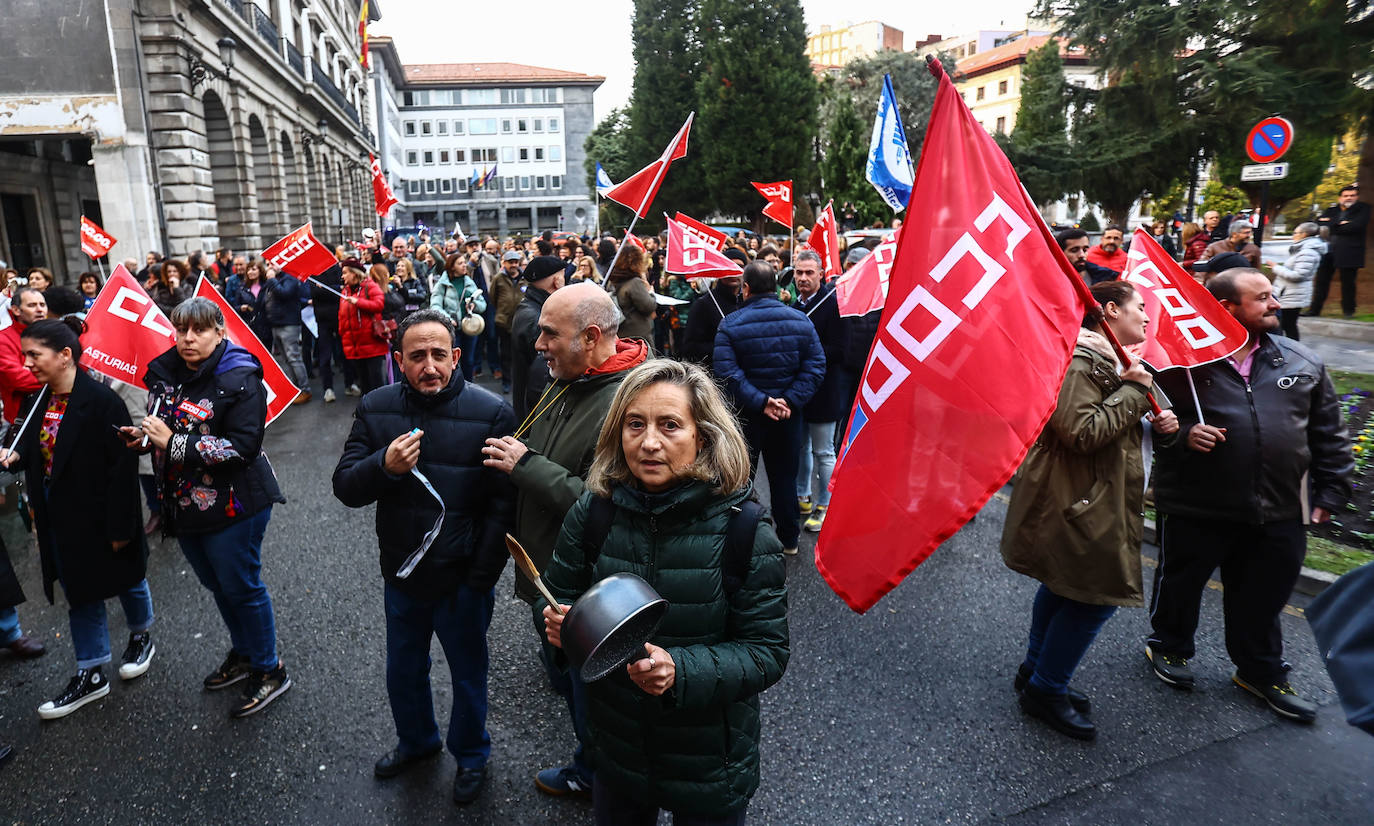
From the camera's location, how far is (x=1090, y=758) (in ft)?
11.1

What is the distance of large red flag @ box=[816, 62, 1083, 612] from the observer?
2004mm

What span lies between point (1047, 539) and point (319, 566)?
446cm

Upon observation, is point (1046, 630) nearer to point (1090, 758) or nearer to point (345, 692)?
point (1090, 758)

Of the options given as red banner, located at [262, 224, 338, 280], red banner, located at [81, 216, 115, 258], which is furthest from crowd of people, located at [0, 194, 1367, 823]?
red banner, located at [81, 216, 115, 258]

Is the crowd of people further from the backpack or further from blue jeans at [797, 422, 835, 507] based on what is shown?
blue jeans at [797, 422, 835, 507]

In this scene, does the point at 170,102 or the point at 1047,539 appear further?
the point at 170,102

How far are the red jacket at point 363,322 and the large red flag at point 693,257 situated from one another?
11.7 ft

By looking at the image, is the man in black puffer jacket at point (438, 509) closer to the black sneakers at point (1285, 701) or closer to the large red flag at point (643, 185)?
the large red flag at point (643, 185)

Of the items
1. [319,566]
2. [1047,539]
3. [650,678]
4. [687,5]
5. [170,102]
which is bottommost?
[319,566]

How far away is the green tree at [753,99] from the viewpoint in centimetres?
4003

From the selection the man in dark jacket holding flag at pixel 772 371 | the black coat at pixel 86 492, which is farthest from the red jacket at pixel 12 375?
the man in dark jacket holding flag at pixel 772 371

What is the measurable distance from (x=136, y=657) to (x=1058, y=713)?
4369 millimetres

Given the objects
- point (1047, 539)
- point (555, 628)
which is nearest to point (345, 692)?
point (555, 628)

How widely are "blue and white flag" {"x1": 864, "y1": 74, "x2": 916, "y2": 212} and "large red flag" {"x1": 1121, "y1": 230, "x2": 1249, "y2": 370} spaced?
120 inches
